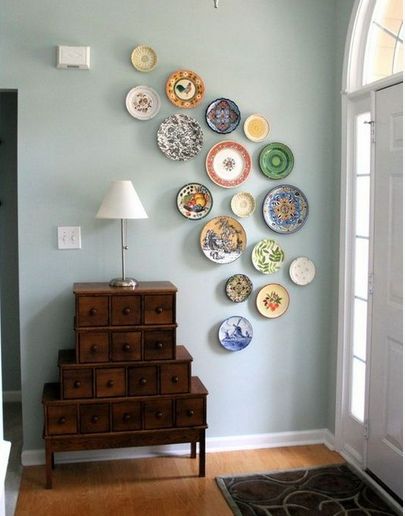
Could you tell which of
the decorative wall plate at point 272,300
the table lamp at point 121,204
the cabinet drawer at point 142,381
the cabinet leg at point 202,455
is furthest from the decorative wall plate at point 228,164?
the cabinet leg at point 202,455

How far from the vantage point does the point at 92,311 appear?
9.95 feet

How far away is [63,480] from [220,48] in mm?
2427

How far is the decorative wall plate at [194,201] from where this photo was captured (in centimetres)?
337

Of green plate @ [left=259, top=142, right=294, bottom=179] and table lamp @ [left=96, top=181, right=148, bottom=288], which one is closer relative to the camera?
table lamp @ [left=96, top=181, right=148, bottom=288]

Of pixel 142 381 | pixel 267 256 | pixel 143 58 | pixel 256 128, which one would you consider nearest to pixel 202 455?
pixel 142 381

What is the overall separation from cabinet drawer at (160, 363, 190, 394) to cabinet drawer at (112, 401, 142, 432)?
6.2 inches

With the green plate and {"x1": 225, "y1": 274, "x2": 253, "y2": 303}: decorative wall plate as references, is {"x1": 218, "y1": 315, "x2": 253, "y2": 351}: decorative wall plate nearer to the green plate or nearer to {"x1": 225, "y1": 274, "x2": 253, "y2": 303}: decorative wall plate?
{"x1": 225, "y1": 274, "x2": 253, "y2": 303}: decorative wall plate

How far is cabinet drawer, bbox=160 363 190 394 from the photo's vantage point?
3.13 metres

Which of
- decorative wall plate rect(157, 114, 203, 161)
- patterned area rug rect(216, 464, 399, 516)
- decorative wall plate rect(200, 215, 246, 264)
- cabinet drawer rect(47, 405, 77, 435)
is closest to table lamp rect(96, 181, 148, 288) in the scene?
decorative wall plate rect(157, 114, 203, 161)

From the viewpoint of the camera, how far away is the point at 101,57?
3.24 m

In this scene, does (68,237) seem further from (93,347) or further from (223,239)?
(223,239)

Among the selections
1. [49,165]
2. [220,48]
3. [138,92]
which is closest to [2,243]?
[49,165]

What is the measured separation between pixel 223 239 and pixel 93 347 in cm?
94

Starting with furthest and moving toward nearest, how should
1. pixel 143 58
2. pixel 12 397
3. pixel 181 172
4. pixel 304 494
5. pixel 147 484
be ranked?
pixel 12 397, pixel 181 172, pixel 143 58, pixel 147 484, pixel 304 494
